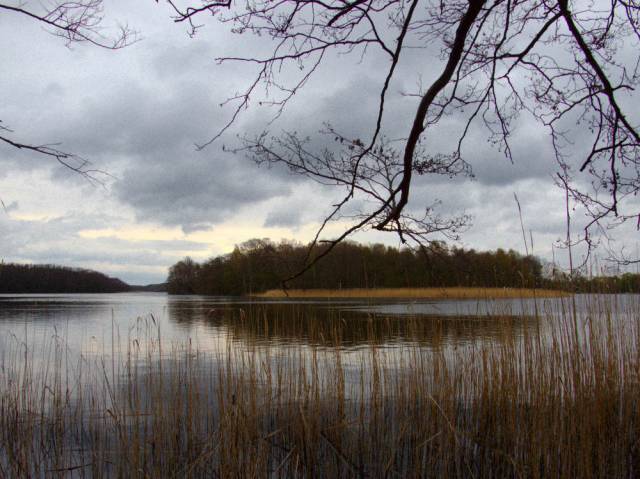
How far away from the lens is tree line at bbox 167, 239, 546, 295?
3.02 metres

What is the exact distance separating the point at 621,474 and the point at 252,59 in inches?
143

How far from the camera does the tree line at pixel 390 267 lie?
9.91ft

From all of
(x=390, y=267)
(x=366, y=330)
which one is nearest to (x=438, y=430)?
(x=390, y=267)

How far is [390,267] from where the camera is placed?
3.86 metres

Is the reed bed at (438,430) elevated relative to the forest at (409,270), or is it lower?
lower

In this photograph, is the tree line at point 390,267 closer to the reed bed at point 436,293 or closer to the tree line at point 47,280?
the reed bed at point 436,293

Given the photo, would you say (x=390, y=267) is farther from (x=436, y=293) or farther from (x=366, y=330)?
(x=366, y=330)

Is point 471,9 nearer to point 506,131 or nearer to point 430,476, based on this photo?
point 506,131

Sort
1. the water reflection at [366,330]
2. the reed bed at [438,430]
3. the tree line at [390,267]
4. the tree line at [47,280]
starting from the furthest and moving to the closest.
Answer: the tree line at [47,280] → the water reflection at [366,330] → the reed bed at [438,430] → the tree line at [390,267]

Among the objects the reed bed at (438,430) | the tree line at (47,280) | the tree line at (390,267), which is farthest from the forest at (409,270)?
the tree line at (47,280)

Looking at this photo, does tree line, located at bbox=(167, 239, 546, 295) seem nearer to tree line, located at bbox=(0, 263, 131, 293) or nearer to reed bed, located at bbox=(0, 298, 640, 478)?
reed bed, located at bbox=(0, 298, 640, 478)

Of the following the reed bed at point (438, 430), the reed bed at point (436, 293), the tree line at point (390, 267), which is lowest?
the reed bed at point (438, 430)

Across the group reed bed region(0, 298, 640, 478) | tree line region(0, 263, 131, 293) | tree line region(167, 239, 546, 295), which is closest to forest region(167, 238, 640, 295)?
tree line region(167, 239, 546, 295)

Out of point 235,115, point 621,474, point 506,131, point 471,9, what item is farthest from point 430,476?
point 471,9
